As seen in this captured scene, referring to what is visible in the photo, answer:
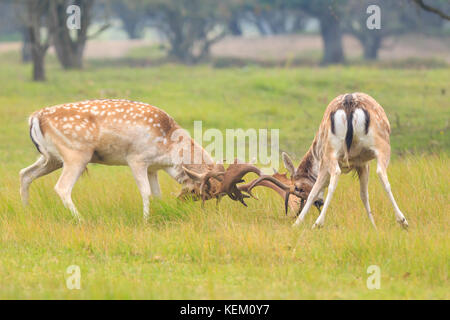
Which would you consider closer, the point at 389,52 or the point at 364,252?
the point at 364,252

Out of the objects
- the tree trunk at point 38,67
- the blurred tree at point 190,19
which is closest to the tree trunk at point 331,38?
the blurred tree at point 190,19

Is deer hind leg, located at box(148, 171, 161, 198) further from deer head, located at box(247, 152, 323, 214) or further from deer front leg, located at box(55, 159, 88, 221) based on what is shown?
deer head, located at box(247, 152, 323, 214)

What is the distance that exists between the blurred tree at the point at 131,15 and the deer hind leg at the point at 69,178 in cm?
3474

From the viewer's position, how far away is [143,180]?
855 cm

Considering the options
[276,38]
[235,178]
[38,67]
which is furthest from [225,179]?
[276,38]

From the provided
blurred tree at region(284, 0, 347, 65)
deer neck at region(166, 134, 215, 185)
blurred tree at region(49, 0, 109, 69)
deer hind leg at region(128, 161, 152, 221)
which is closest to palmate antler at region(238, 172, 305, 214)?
deer neck at region(166, 134, 215, 185)

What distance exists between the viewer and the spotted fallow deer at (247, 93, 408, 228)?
7.53 metres

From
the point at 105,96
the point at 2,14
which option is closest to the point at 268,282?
the point at 105,96

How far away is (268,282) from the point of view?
629cm

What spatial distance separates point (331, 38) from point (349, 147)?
34668 mm

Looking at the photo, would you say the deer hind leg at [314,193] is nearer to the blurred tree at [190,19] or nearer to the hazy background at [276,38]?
the hazy background at [276,38]

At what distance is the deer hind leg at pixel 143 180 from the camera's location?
8.48m
